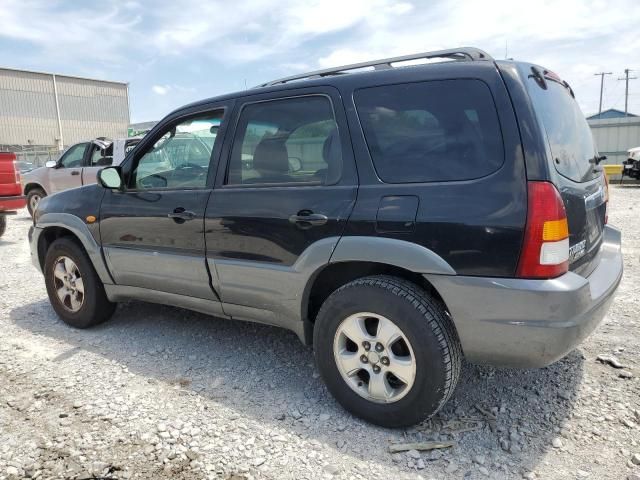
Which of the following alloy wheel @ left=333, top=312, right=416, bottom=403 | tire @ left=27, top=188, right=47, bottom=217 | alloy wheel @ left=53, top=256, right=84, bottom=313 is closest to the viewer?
alloy wheel @ left=333, top=312, right=416, bottom=403

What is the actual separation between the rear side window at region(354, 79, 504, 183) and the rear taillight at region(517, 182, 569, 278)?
23 cm

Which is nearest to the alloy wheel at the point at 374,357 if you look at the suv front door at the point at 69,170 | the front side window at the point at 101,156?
the front side window at the point at 101,156

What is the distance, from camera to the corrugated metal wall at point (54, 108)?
47062 millimetres

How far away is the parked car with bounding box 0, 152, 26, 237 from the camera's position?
323 inches

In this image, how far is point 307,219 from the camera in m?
2.71

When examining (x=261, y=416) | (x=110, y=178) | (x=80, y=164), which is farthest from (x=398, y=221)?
(x=80, y=164)

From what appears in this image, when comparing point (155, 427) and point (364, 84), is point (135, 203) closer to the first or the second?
point (155, 427)

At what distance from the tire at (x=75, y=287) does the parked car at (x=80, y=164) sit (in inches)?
223

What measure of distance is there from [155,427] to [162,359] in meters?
0.93

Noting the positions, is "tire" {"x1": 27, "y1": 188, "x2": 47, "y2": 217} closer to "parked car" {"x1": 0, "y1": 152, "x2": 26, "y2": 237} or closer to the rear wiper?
"parked car" {"x1": 0, "y1": 152, "x2": 26, "y2": 237}

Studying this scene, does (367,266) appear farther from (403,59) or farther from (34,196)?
(34,196)

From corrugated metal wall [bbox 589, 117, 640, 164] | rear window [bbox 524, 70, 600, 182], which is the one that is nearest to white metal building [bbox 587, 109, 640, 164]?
corrugated metal wall [bbox 589, 117, 640, 164]

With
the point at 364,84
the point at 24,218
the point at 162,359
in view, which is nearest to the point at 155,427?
the point at 162,359

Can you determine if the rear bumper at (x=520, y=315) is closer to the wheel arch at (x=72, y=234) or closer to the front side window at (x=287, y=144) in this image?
the front side window at (x=287, y=144)
